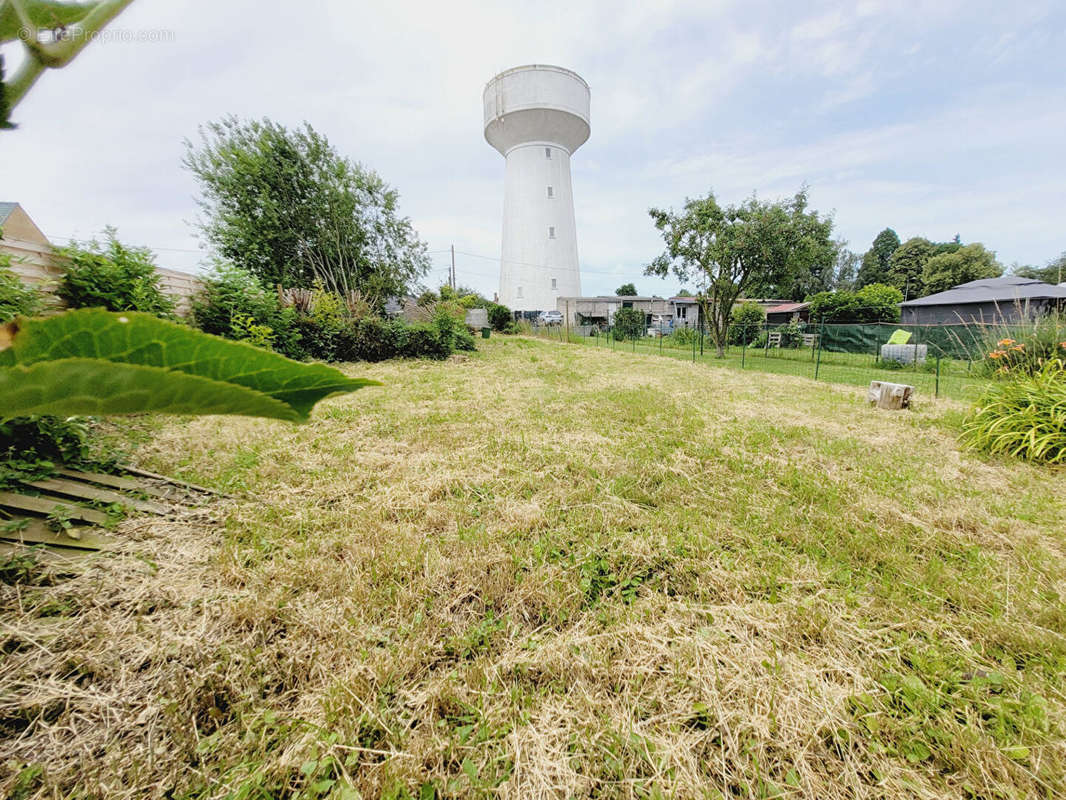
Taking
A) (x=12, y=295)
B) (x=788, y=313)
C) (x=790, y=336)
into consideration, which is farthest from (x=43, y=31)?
(x=788, y=313)

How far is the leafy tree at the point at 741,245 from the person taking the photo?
11.7m

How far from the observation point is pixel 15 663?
1408 mm

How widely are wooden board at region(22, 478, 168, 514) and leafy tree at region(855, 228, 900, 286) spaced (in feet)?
171

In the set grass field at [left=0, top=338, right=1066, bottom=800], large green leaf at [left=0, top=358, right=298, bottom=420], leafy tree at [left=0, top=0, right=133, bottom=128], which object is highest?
leafy tree at [left=0, top=0, right=133, bottom=128]

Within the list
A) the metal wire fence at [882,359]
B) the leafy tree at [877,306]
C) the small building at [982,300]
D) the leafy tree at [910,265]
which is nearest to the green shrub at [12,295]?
the metal wire fence at [882,359]

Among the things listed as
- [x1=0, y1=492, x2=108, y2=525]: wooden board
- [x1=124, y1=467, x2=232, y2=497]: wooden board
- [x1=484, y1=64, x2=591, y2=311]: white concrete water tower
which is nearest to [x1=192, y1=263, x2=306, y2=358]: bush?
[x1=124, y1=467, x2=232, y2=497]: wooden board

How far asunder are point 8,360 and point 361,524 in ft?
7.49

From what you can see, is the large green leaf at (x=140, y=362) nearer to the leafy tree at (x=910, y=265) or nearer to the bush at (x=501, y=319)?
the bush at (x=501, y=319)

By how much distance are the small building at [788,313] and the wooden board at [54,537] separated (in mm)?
33866

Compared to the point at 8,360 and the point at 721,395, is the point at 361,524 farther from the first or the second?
the point at 721,395

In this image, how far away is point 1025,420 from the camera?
3.77 meters

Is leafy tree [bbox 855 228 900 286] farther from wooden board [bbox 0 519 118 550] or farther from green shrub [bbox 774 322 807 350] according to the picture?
wooden board [bbox 0 519 118 550]

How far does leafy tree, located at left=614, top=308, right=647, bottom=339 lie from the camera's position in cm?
2233

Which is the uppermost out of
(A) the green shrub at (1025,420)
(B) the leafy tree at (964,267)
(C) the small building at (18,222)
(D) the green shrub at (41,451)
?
(C) the small building at (18,222)
